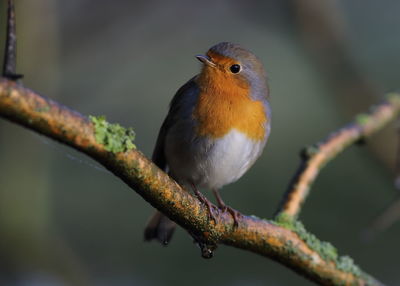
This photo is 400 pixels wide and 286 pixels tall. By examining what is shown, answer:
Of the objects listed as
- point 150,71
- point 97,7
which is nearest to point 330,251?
point 97,7

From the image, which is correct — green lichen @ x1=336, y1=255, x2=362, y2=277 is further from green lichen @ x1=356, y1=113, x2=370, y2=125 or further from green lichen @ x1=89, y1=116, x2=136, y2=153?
green lichen @ x1=89, y1=116, x2=136, y2=153

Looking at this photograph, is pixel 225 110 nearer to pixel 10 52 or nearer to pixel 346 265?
pixel 346 265

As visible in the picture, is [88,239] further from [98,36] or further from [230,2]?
[230,2]

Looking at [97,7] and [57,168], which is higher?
[97,7]

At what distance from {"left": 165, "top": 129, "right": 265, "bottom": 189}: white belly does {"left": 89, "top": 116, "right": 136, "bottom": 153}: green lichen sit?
1624 millimetres

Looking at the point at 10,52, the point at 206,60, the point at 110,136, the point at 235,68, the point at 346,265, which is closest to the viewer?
the point at 10,52

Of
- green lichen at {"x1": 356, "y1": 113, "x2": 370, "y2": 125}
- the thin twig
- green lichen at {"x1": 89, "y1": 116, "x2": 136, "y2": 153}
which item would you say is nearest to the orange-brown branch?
green lichen at {"x1": 356, "y1": 113, "x2": 370, "y2": 125}

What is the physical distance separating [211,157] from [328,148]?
732 millimetres

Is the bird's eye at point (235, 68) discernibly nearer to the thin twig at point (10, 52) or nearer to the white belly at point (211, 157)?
the white belly at point (211, 157)

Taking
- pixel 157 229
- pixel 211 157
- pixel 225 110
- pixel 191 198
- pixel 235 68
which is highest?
pixel 235 68

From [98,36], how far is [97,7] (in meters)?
0.44

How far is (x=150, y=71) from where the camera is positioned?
7258mm

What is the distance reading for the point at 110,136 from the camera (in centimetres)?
193

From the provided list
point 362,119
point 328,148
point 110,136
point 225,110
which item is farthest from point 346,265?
point 110,136
